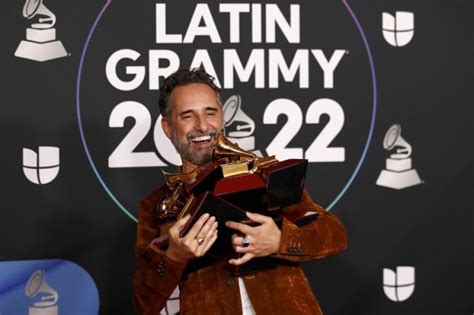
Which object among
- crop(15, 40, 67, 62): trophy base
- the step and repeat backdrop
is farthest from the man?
crop(15, 40, 67, 62): trophy base

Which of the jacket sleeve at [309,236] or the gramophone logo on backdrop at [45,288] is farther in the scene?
the gramophone logo on backdrop at [45,288]

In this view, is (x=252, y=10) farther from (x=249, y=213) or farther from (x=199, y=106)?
(x=249, y=213)

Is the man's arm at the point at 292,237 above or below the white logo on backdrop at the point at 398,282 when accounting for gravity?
above

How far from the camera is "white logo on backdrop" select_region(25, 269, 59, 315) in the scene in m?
2.53

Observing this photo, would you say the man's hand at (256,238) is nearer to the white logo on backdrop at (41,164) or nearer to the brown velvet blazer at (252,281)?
the brown velvet blazer at (252,281)

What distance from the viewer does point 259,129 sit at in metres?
2.64

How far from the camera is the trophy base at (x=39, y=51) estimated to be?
2.54 meters

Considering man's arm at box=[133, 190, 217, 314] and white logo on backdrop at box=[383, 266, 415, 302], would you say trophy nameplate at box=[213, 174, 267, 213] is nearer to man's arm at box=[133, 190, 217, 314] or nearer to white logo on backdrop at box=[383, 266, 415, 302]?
man's arm at box=[133, 190, 217, 314]

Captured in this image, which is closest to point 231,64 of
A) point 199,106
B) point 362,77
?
point 362,77

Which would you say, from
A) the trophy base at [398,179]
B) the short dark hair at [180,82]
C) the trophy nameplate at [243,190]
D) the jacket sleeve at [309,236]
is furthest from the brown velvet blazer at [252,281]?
the trophy base at [398,179]

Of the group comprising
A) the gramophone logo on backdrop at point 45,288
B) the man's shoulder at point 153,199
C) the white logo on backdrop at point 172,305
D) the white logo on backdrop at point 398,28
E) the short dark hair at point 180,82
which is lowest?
the white logo on backdrop at point 172,305

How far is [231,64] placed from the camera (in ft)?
8.62

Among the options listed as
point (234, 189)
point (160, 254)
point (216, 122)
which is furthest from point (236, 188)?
point (216, 122)

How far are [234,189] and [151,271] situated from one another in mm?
388
